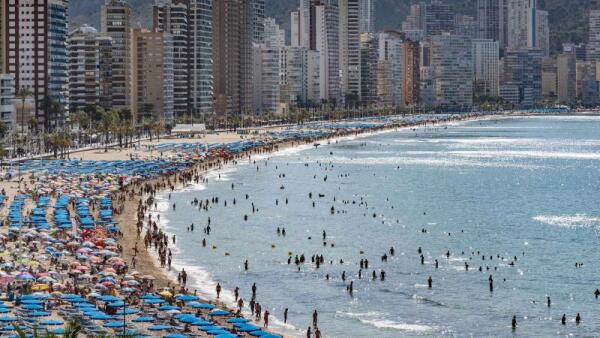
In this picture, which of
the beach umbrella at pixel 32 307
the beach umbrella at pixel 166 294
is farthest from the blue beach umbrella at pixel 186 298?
the beach umbrella at pixel 32 307

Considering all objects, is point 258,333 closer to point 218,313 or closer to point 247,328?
point 247,328

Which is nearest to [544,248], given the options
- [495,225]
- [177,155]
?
[495,225]

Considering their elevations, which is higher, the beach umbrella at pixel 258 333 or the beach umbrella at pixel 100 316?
the beach umbrella at pixel 100 316

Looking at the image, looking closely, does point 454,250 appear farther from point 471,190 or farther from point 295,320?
point 471,190

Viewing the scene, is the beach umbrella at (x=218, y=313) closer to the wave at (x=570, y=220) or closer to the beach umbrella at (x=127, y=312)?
the beach umbrella at (x=127, y=312)

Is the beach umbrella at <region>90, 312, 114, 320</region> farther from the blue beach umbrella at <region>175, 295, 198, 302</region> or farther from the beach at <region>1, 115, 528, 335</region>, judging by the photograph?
the blue beach umbrella at <region>175, 295, 198, 302</region>

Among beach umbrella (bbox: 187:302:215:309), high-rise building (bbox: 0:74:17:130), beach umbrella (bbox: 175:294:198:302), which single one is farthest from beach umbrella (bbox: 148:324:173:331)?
high-rise building (bbox: 0:74:17:130)
